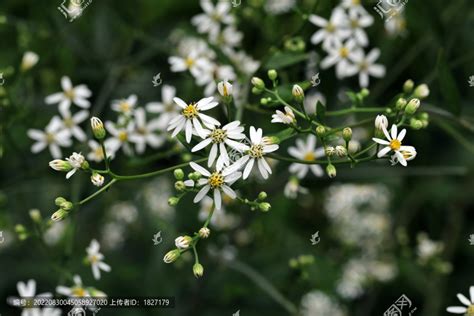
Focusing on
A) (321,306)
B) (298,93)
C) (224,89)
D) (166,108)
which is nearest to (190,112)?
(224,89)

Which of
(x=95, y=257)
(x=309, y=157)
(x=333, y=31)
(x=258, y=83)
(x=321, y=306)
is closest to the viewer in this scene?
(x=258, y=83)

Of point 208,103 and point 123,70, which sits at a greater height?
point 208,103

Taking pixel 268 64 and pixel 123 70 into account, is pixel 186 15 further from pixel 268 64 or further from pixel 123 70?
pixel 268 64

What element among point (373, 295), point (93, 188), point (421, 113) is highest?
point (421, 113)

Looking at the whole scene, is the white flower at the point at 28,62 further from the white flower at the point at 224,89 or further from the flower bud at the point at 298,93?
the flower bud at the point at 298,93

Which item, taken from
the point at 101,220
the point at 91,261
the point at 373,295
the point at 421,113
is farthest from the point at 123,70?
the point at 373,295

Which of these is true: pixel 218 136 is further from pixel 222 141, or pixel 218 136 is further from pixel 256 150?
pixel 256 150

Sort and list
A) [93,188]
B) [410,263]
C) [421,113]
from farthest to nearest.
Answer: [410,263] → [93,188] → [421,113]

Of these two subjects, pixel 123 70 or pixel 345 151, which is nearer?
pixel 345 151
